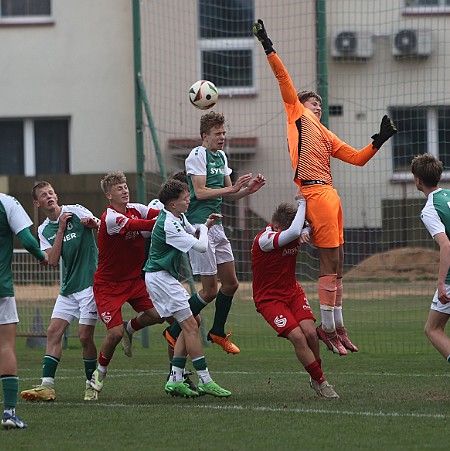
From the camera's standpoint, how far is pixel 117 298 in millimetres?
10914

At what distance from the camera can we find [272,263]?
403 inches

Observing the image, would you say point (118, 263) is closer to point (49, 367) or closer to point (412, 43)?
point (49, 367)

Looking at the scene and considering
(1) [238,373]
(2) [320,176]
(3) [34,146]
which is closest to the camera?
(2) [320,176]

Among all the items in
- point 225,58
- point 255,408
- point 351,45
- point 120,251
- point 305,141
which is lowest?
point 255,408

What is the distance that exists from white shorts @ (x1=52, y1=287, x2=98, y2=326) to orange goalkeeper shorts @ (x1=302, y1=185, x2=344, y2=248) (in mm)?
2243

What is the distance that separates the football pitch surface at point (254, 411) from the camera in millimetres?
8062

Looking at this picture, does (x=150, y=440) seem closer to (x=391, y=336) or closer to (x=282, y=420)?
(x=282, y=420)

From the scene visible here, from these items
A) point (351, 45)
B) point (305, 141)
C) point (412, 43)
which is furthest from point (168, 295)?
point (351, 45)

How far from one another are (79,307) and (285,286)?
213 centimetres

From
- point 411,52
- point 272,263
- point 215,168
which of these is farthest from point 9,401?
point 411,52

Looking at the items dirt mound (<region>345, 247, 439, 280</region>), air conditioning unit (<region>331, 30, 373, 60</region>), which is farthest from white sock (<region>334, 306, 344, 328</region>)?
air conditioning unit (<region>331, 30, 373, 60</region>)

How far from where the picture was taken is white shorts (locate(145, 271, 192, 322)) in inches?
399

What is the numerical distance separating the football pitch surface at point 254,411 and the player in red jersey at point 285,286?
0.50 m

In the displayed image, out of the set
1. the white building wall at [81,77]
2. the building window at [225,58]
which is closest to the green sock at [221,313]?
the building window at [225,58]
